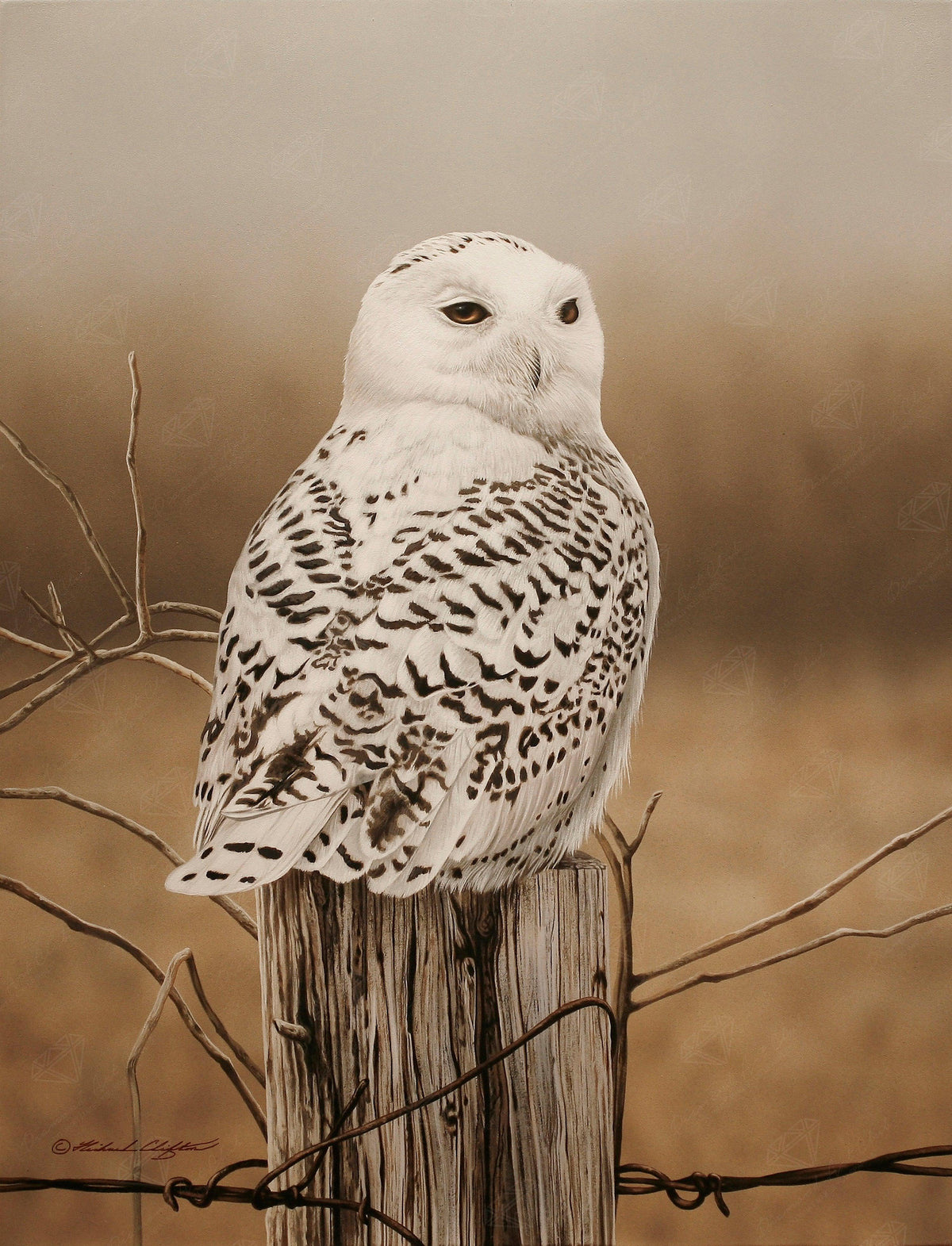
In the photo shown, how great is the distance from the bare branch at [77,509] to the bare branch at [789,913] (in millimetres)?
913

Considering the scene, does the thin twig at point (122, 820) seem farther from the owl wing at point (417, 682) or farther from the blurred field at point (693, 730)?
the owl wing at point (417, 682)

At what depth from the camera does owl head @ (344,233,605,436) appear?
1191 millimetres

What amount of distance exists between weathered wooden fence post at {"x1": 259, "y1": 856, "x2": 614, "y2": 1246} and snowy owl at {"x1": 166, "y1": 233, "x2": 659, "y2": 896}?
59mm

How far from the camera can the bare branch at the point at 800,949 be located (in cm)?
123

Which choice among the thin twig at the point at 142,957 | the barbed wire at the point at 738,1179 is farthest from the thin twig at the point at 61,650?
the barbed wire at the point at 738,1179

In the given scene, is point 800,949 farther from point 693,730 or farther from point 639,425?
point 639,425

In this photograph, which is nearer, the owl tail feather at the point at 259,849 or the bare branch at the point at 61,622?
the owl tail feather at the point at 259,849

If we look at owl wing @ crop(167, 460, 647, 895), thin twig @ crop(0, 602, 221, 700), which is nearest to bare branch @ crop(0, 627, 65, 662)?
thin twig @ crop(0, 602, 221, 700)

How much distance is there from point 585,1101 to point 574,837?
12.1 inches

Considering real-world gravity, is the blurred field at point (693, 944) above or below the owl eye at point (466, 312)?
below

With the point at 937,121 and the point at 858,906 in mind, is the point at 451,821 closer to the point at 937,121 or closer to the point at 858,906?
the point at 858,906

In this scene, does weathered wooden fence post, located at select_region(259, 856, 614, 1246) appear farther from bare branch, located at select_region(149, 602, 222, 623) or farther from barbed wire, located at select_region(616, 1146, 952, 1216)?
bare branch, located at select_region(149, 602, 222, 623)

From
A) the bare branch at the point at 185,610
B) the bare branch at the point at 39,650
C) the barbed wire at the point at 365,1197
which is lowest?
the barbed wire at the point at 365,1197

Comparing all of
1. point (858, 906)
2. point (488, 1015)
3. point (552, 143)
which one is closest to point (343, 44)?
point (552, 143)
